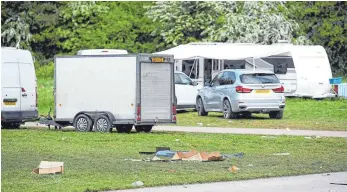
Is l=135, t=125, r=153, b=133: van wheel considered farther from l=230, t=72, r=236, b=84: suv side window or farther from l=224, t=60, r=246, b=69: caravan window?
l=224, t=60, r=246, b=69: caravan window

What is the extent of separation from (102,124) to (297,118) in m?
8.78

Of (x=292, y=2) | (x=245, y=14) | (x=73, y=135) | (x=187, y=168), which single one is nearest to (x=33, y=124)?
(x=73, y=135)

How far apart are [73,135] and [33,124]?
605cm

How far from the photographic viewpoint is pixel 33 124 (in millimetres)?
30750

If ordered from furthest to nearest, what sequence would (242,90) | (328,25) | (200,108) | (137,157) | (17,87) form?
(328,25), (200,108), (242,90), (17,87), (137,157)

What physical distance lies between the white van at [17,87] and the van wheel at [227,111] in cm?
738

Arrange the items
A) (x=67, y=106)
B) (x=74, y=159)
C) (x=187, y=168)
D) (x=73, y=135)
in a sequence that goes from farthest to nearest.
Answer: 1. (x=67, y=106)
2. (x=73, y=135)
3. (x=74, y=159)
4. (x=187, y=168)

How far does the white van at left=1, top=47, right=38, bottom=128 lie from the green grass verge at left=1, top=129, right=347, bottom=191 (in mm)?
1005

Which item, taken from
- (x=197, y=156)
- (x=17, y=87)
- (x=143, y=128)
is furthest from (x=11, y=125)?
(x=197, y=156)

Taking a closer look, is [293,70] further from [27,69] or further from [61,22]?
[61,22]

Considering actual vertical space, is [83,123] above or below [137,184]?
above

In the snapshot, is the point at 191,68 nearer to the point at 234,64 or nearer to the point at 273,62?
the point at 234,64

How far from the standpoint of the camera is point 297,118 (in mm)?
32656

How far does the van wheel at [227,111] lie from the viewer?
3272cm
